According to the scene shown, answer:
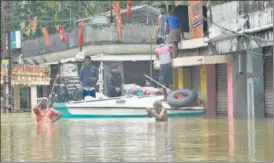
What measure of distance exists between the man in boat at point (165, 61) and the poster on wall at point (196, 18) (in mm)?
1792

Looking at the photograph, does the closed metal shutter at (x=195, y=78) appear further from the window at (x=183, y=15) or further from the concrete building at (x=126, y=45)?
the concrete building at (x=126, y=45)

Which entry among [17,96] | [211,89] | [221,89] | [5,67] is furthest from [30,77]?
[221,89]

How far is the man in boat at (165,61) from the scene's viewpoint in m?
31.1

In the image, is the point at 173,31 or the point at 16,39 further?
the point at 16,39

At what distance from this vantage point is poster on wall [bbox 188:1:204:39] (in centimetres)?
2741

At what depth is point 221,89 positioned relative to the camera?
2919 centimetres

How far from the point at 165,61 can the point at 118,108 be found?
17.9 ft

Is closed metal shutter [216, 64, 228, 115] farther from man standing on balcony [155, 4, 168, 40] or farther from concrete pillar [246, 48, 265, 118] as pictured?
concrete pillar [246, 48, 265, 118]

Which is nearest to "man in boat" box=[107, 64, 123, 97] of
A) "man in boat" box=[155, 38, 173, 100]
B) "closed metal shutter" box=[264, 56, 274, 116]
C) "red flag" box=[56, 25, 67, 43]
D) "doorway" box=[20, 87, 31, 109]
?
"man in boat" box=[155, 38, 173, 100]

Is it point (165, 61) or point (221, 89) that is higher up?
point (165, 61)

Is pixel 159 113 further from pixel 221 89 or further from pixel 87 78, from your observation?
pixel 87 78

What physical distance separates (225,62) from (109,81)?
6.86 meters

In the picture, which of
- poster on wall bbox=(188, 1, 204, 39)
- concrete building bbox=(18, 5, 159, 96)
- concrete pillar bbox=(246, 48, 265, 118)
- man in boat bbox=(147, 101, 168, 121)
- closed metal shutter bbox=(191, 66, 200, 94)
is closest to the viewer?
man in boat bbox=(147, 101, 168, 121)

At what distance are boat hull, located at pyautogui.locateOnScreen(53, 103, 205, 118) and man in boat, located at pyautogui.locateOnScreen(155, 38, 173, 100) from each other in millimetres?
Answer: 4194
